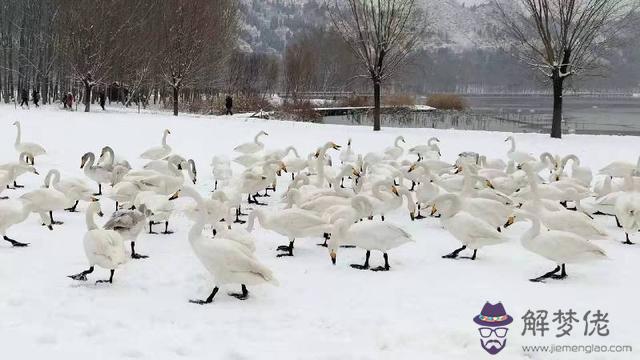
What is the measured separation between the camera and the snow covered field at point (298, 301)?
4.92m

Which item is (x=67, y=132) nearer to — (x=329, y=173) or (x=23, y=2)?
(x=329, y=173)

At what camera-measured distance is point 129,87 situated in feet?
156

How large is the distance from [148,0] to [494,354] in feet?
152

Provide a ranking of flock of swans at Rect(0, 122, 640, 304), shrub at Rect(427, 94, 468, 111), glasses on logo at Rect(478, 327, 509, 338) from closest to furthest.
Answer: glasses on logo at Rect(478, 327, 509, 338) → flock of swans at Rect(0, 122, 640, 304) → shrub at Rect(427, 94, 468, 111)

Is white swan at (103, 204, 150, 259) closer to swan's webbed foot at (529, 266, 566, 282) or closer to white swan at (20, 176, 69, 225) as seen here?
white swan at (20, 176, 69, 225)

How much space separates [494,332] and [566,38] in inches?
881

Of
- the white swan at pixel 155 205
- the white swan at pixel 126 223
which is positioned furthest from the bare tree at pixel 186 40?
the white swan at pixel 126 223

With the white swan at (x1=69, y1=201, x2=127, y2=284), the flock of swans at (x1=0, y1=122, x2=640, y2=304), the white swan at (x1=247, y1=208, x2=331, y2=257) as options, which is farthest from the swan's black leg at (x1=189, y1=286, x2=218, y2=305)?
the white swan at (x1=247, y1=208, x2=331, y2=257)

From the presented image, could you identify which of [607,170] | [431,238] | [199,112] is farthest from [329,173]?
[199,112]

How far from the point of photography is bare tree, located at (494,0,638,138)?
2450 cm

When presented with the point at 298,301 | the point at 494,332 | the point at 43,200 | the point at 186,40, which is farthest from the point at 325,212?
the point at 186,40

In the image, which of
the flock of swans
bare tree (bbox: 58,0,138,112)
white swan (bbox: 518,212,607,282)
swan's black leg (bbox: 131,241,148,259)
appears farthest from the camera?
bare tree (bbox: 58,0,138,112)

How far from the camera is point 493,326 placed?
17.7 ft

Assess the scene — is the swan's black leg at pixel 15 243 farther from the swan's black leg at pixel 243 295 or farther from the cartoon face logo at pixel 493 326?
the cartoon face logo at pixel 493 326
